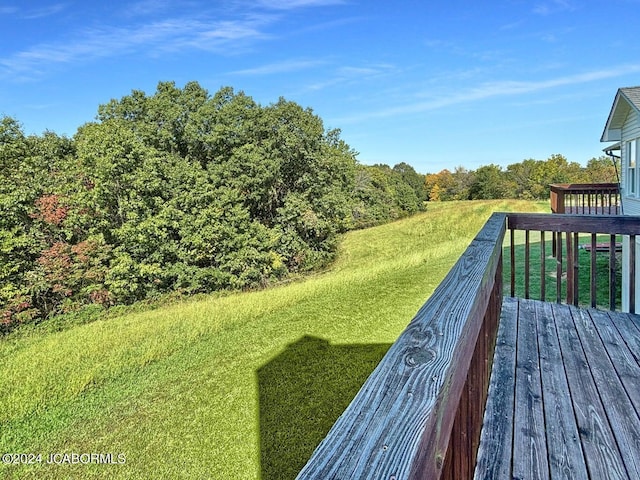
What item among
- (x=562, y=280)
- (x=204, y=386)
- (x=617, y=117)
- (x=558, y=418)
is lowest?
(x=204, y=386)

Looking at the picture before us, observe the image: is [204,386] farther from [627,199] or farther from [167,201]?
[167,201]

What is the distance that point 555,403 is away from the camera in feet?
5.32

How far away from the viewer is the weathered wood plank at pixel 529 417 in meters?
1.27

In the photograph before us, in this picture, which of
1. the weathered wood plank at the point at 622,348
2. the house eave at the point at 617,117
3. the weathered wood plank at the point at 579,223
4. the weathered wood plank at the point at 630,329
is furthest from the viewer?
the house eave at the point at 617,117

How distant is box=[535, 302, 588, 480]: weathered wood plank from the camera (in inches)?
49.7

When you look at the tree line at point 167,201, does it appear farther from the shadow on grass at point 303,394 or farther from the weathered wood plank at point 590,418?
the weathered wood plank at point 590,418

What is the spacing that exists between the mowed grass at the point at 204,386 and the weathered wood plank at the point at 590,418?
209 centimetres

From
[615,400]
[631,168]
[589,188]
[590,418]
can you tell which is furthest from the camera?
[589,188]

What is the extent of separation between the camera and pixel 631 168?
23.3ft

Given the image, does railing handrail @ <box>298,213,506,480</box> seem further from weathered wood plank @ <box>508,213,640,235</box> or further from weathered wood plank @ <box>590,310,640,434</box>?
weathered wood plank @ <box>508,213,640,235</box>

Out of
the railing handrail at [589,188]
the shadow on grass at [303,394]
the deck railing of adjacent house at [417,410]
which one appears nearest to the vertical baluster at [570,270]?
the shadow on grass at [303,394]

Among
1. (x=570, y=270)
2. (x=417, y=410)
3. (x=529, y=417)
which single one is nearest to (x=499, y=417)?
(x=529, y=417)

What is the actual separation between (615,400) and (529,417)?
43 cm

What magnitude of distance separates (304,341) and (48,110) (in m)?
19.0
